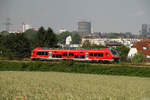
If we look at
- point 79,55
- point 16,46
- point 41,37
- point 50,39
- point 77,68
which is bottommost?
point 77,68

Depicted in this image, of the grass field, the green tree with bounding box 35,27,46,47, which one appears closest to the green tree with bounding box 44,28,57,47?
the green tree with bounding box 35,27,46,47

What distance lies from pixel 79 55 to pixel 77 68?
266 inches

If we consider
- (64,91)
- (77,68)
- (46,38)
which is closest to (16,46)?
(46,38)

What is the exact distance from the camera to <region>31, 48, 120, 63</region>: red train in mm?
55375

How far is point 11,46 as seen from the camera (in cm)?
9975

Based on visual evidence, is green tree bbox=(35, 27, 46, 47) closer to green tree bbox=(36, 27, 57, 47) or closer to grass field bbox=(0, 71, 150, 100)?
green tree bbox=(36, 27, 57, 47)

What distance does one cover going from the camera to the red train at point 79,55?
55.4 meters

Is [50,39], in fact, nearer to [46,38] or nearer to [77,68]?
[46,38]

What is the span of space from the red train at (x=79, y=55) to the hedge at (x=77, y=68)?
217 inches

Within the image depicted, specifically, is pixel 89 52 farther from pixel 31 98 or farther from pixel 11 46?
pixel 11 46

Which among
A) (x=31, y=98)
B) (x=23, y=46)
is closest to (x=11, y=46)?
(x=23, y=46)

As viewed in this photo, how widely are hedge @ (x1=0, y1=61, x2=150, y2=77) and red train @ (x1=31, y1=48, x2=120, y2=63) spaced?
5506mm

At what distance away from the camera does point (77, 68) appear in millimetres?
51281

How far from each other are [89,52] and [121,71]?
9.76 metres
